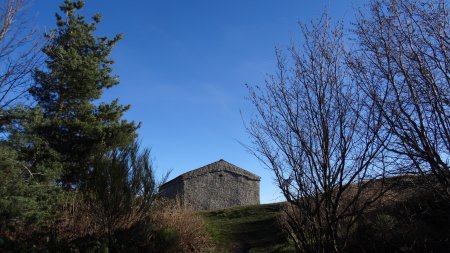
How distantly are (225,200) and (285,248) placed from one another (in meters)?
21.9

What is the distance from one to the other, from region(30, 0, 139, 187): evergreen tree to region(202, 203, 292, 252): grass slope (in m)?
5.08

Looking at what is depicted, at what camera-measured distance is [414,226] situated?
9383 millimetres

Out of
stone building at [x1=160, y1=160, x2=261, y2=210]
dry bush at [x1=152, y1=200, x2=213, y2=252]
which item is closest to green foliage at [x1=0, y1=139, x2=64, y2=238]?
dry bush at [x1=152, y1=200, x2=213, y2=252]

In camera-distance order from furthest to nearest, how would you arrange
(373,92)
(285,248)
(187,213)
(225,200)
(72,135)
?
(225,200) < (72,135) < (187,213) < (285,248) < (373,92)

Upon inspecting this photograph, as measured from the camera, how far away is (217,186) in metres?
32.4

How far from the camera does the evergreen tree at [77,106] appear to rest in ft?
54.1

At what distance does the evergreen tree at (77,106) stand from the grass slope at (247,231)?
16.7 feet

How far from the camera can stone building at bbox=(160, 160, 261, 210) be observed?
104 ft

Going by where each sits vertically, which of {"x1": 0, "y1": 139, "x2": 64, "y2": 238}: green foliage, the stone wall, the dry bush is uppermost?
the stone wall

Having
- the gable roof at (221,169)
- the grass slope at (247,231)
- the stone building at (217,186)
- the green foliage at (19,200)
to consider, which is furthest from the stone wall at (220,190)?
the green foliage at (19,200)

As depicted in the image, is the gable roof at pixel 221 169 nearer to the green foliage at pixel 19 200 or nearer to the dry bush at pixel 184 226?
the green foliage at pixel 19 200

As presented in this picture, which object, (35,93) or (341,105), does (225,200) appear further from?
(341,105)

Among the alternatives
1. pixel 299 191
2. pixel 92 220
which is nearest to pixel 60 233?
pixel 92 220

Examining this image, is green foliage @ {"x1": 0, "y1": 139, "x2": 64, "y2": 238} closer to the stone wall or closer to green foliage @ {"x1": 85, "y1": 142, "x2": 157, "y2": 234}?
green foliage @ {"x1": 85, "y1": 142, "x2": 157, "y2": 234}
